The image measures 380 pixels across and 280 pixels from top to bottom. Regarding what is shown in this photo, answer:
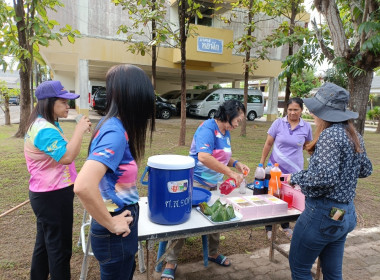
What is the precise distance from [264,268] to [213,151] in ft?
4.15

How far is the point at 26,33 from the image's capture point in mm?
4340

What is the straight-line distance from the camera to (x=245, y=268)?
265 cm

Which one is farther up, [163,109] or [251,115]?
[163,109]

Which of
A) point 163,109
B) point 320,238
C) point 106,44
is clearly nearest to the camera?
point 320,238

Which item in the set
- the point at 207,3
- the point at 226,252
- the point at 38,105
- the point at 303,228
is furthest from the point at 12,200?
the point at 207,3

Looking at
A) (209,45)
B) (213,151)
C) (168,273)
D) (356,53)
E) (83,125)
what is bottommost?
(168,273)

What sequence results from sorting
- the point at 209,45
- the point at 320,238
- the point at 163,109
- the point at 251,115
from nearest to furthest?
1. the point at 320,238
2. the point at 209,45
3. the point at 163,109
4. the point at 251,115

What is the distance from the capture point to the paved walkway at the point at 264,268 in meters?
2.51

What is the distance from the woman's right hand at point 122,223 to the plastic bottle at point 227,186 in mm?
1182

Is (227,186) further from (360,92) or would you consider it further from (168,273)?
(360,92)

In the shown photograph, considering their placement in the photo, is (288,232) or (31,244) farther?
(288,232)

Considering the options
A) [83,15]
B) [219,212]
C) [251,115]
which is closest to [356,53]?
[219,212]

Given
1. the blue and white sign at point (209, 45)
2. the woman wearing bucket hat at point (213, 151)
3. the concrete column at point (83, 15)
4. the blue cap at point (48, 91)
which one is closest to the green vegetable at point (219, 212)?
the woman wearing bucket hat at point (213, 151)

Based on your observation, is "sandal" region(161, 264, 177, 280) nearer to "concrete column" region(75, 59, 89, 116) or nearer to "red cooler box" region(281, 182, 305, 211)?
"red cooler box" region(281, 182, 305, 211)
